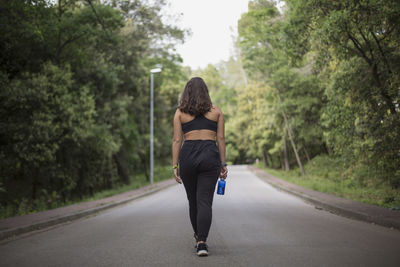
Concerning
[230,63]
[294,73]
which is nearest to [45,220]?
[294,73]

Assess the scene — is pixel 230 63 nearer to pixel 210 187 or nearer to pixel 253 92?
pixel 253 92

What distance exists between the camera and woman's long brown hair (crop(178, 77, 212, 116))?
16.4 feet

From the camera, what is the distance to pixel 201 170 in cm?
496

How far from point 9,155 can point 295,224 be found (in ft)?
35.2

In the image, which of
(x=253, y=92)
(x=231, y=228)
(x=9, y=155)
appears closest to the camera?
(x=231, y=228)

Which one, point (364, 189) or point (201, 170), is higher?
point (201, 170)

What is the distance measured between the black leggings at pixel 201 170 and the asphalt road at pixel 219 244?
0.57 meters

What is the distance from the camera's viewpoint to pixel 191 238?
6445 mm

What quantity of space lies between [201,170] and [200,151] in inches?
9.5

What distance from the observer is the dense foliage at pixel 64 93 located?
538 inches

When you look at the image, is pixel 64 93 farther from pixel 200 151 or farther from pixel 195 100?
pixel 200 151

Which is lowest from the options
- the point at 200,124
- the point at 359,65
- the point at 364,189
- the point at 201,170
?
the point at 364,189

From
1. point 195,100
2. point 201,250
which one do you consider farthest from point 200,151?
point 201,250

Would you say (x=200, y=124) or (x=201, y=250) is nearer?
(x=201, y=250)
